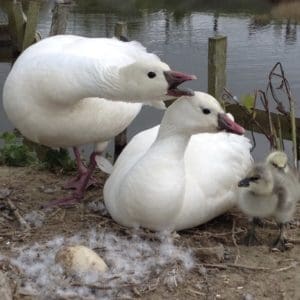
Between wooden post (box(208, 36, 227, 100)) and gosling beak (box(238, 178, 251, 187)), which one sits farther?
wooden post (box(208, 36, 227, 100))

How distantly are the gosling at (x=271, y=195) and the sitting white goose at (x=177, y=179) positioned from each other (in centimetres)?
27

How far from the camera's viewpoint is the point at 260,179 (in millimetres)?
4227

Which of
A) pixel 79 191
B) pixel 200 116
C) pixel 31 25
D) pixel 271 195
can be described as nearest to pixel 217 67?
pixel 79 191

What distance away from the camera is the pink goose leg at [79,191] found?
5102 millimetres

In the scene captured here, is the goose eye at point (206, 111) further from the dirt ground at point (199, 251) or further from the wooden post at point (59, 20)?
the wooden post at point (59, 20)

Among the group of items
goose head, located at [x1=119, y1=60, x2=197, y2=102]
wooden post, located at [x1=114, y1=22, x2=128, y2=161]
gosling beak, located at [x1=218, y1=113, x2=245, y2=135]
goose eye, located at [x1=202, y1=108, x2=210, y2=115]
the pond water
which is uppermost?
goose head, located at [x1=119, y1=60, x2=197, y2=102]

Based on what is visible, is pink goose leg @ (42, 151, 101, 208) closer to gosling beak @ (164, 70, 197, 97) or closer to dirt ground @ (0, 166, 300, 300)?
dirt ground @ (0, 166, 300, 300)

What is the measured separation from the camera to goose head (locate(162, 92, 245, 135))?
13.8 feet

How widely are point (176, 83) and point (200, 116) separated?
0.84 feet

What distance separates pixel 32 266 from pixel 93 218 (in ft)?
3.15

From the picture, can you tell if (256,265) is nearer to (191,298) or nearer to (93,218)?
(191,298)

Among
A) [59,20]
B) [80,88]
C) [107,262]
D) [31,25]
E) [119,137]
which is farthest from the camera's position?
[31,25]

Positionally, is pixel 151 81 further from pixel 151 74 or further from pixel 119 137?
pixel 119 137

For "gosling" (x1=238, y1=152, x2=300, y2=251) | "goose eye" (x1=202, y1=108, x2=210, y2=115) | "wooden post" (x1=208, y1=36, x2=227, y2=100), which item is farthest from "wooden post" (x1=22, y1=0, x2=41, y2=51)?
"gosling" (x1=238, y1=152, x2=300, y2=251)
